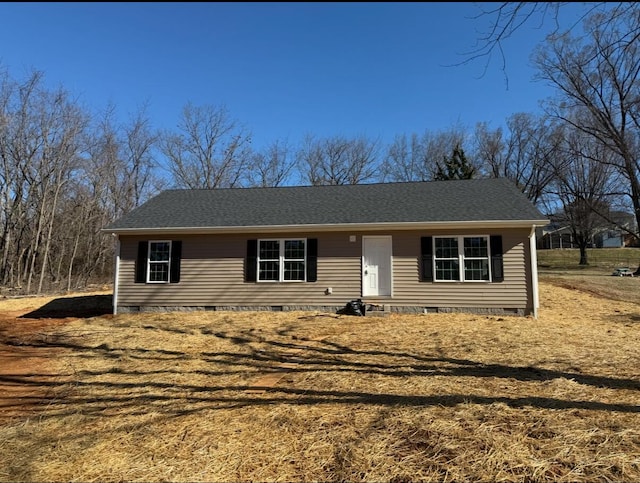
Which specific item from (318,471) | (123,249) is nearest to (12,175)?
Result: (123,249)

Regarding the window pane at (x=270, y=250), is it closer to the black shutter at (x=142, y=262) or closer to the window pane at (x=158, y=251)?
the window pane at (x=158, y=251)

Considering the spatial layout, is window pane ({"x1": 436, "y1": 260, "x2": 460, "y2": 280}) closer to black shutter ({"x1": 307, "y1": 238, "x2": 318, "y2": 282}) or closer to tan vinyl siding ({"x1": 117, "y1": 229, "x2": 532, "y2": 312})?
tan vinyl siding ({"x1": 117, "y1": 229, "x2": 532, "y2": 312})

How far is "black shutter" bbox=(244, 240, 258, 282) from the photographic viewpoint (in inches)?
464

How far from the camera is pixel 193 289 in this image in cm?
1200

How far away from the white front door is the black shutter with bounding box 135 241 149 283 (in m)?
6.74

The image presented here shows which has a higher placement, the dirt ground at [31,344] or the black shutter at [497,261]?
the black shutter at [497,261]

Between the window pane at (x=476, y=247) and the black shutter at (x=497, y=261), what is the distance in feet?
0.69

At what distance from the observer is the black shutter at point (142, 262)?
12141mm

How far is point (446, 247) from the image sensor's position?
11.0 m

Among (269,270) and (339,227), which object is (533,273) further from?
(269,270)

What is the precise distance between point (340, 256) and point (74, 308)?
9807 millimetres

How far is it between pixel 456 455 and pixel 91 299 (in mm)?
16091

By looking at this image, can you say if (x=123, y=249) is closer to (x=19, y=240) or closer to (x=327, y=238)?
(x=327, y=238)

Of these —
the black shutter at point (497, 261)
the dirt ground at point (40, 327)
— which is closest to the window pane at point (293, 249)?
the dirt ground at point (40, 327)
